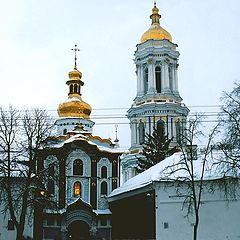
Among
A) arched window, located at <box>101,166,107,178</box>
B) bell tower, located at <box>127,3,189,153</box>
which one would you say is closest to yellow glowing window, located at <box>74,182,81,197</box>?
arched window, located at <box>101,166,107,178</box>

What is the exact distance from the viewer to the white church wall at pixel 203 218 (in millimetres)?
30438

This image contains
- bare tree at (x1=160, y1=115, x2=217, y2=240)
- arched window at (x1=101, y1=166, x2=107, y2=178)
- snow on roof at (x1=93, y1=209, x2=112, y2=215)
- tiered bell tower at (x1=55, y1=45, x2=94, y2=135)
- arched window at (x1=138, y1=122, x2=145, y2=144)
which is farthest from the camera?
arched window at (x1=138, y1=122, x2=145, y2=144)

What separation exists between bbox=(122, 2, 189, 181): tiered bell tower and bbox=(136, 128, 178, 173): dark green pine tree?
8.25 ft

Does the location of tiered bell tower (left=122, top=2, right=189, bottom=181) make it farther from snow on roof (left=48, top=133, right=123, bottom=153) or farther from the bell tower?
snow on roof (left=48, top=133, right=123, bottom=153)

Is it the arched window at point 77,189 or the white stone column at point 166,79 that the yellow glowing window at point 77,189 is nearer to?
the arched window at point 77,189

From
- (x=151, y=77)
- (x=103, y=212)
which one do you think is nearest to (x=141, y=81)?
(x=151, y=77)

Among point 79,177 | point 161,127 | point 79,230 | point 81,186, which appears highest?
point 161,127

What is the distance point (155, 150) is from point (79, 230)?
559 inches

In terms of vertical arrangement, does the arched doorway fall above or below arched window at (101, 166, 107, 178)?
below

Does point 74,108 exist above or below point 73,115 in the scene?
above

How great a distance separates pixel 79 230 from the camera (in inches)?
1752

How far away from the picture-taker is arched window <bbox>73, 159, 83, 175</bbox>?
153 feet

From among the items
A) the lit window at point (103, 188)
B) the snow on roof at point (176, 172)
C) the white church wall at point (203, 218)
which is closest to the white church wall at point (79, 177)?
the lit window at point (103, 188)

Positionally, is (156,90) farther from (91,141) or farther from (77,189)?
(77,189)
